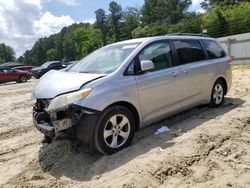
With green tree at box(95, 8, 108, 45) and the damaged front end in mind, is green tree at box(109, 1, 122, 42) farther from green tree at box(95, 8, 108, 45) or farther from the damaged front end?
the damaged front end

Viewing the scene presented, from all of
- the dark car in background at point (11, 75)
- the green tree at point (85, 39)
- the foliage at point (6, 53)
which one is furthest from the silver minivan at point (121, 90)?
the foliage at point (6, 53)

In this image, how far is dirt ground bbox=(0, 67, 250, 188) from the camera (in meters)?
4.15

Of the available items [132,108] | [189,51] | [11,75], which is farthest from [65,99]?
[11,75]

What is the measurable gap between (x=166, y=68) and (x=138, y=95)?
0.99 meters

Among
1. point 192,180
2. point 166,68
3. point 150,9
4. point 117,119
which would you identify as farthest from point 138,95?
point 150,9

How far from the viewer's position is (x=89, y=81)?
4961 millimetres

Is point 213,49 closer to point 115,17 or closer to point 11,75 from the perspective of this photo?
point 11,75

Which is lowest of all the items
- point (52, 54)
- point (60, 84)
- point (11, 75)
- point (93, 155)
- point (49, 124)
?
point (93, 155)

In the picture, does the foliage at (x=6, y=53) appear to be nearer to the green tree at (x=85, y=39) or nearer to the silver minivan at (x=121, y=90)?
→ the green tree at (x=85, y=39)

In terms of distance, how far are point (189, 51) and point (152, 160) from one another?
9.93 ft

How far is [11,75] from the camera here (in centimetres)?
2591

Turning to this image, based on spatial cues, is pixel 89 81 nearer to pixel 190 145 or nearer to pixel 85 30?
pixel 190 145

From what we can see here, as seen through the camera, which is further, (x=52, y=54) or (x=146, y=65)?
(x=52, y=54)

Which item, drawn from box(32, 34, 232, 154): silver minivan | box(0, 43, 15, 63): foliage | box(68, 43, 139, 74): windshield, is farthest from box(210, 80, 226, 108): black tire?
box(0, 43, 15, 63): foliage
